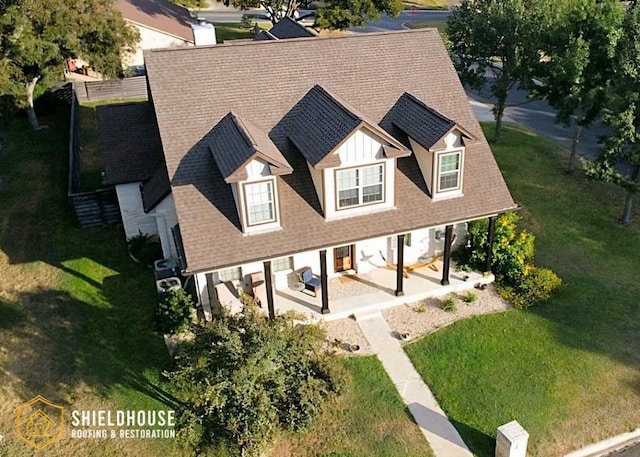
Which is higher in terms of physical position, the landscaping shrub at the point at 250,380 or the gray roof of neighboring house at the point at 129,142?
the gray roof of neighboring house at the point at 129,142

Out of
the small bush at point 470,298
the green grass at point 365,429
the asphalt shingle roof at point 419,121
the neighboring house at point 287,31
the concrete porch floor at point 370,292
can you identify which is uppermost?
the neighboring house at point 287,31

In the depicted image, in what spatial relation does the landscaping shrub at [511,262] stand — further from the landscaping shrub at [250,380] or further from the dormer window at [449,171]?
the landscaping shrub at [250,380]

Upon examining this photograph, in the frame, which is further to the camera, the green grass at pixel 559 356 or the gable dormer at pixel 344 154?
the gable dormer at pixel 344 154

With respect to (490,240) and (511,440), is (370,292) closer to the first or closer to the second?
(490,240)

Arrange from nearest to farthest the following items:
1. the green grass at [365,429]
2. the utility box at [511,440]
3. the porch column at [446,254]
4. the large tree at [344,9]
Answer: the utility box at [511,440] < the green grass at [365,429] < the porch column at [446,254] < the large tree at [344,9]

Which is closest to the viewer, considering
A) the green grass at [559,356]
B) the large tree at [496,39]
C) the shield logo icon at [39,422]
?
the shield logo icon at [39,422]

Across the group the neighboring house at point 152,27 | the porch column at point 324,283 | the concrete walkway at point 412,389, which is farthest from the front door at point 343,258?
the neighboring house at point 152,27

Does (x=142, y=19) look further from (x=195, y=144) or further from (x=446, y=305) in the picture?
(x=446, y=305)

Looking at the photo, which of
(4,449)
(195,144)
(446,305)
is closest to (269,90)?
(195,144)
